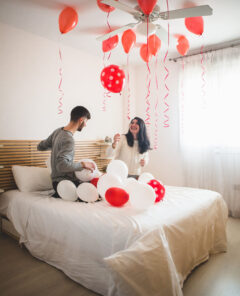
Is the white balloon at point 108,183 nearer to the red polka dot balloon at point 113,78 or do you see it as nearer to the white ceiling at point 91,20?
the red polka dot balloon at point 113,78

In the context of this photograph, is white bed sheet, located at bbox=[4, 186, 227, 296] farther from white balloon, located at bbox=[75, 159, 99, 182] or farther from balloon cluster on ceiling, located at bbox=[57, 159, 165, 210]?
white balloon, located at bbox=[75, 159, 99, 182]

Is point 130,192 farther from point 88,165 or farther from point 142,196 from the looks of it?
point 88,165

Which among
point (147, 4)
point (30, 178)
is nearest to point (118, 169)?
point (30, 178)

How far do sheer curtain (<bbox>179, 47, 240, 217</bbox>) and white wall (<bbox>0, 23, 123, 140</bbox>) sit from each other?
5.23ft

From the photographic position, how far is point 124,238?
1512mm

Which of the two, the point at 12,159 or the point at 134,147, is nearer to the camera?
the point at 12,159

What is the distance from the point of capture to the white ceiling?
2.38 m

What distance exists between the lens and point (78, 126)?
2.43 meters

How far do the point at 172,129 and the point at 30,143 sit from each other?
252 centimetres

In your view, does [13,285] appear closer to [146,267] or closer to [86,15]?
[146,267]

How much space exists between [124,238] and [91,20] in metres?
2.55

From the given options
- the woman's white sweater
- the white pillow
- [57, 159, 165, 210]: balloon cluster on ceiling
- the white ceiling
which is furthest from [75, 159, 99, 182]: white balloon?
the white ceiling

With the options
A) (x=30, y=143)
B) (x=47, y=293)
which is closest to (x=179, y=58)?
(x=30, y=143)

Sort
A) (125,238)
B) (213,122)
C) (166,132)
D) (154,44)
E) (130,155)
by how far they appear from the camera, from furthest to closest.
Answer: (166,132) → (213,122) → (130,155) → (154,44) → (125,238)
